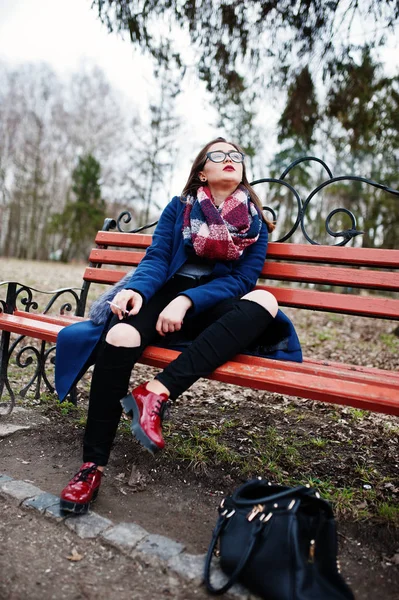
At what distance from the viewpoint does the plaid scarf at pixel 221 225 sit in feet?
8.18

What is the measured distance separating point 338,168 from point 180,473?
1804 cm

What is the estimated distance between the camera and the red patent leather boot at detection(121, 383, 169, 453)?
1.81 metres

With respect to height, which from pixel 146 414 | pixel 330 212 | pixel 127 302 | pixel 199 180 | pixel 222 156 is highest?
pixel 222 156

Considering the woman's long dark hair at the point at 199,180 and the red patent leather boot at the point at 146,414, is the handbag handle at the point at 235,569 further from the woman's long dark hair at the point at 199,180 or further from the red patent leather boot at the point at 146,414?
the woman's long dark hair at the point at 199,180

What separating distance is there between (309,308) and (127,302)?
1090mm

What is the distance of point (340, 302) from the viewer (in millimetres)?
2643

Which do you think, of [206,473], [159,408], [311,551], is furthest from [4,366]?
[311,551]

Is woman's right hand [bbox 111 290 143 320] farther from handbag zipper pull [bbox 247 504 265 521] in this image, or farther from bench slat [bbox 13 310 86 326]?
handbag zipper pull [bbox 247 504 265 521]

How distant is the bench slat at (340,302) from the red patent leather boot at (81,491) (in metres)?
1.40

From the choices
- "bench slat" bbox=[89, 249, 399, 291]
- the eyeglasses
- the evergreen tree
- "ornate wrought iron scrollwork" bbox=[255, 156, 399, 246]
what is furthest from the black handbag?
the evergreen tree

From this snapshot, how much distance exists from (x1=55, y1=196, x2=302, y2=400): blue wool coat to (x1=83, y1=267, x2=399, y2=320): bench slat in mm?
268

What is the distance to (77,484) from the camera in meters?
2.00

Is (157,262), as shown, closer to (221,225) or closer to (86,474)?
(221,225)

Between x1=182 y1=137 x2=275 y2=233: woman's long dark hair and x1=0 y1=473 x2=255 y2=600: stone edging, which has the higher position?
x1=182 y1=137 x2=275 y2=233: woman's long dark hair
